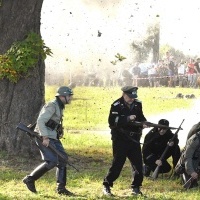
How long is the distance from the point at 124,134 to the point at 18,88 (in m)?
4.20

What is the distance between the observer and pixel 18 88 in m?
13.2

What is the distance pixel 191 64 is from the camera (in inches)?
1094

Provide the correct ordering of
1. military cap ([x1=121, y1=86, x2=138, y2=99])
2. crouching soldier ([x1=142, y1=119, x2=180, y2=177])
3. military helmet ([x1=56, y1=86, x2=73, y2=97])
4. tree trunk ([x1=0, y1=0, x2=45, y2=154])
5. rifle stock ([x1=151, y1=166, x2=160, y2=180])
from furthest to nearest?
tree trunk ([x1=0, y1=0, x2=45, y2=154])
crouching soldier ([x1=142, y1=119, x2=180, y2=177])
rifle stock ([x1=151, y1=166, x2=160, y2=180])
military helmet ([x1=56, y1=86, x2=73, y2=97])
military cap ([x1=121, y1=86, x2=138, y2=99])

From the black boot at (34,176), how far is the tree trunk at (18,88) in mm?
3495

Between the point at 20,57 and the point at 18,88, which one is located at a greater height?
the point at 20,57

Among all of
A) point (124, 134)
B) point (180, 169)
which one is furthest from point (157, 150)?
point (124, 134)

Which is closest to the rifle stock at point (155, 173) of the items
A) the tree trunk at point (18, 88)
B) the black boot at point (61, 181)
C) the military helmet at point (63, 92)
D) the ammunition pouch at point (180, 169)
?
the ammunition pouch at point (180, 169)

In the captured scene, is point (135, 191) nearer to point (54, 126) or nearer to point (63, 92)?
point (54, 126)

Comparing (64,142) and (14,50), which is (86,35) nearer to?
(64,142)

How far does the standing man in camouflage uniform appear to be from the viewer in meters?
9.43

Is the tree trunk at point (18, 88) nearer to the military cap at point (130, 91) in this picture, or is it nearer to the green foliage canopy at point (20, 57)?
the green foliage canopy at point (20, 57)

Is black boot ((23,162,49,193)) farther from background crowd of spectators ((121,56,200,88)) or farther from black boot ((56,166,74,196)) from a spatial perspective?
background crowd of spectators ((121,56,200,88))

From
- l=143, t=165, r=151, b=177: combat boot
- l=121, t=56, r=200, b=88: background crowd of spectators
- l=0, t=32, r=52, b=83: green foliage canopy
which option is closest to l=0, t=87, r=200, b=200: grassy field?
l=143, t=165, r=151, b=177: combat boot

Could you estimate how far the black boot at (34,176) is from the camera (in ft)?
31.6
